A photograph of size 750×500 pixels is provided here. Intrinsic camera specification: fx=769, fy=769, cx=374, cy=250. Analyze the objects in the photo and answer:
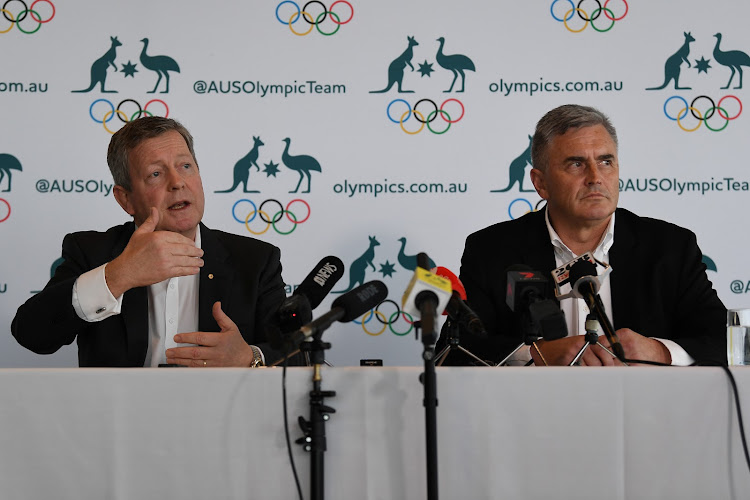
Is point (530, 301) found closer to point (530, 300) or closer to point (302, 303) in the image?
point (530, 300)

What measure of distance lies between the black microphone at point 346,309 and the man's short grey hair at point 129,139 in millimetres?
1486

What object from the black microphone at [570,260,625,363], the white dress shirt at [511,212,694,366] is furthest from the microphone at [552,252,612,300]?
the white dress shirt at [511,212,694,366]

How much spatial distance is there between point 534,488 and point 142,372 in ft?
2.69

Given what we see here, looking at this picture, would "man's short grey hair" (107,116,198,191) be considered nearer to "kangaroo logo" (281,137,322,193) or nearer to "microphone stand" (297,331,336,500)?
"kangaroo logo" (281,137,322,193)

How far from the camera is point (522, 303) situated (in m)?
1.77

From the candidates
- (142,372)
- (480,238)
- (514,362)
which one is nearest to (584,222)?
(480,238)

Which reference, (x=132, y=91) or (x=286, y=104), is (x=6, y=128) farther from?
(x=286, y=104)

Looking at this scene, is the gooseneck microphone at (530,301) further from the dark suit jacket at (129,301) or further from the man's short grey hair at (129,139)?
the man's short grey hair at (129,139)

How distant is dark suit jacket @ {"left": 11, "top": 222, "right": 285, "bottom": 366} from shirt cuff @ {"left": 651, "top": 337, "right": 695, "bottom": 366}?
3.98 ft

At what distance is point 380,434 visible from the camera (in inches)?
60.7

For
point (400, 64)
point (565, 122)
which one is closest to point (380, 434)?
point (565, 122)

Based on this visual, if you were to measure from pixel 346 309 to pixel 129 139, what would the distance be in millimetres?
1597

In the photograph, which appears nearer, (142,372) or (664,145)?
(142,372)

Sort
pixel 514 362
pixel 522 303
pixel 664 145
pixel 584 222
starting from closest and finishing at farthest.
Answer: pixel 522 303 → pixel 514 362 → pixel 584 222 → pixel 664 145
